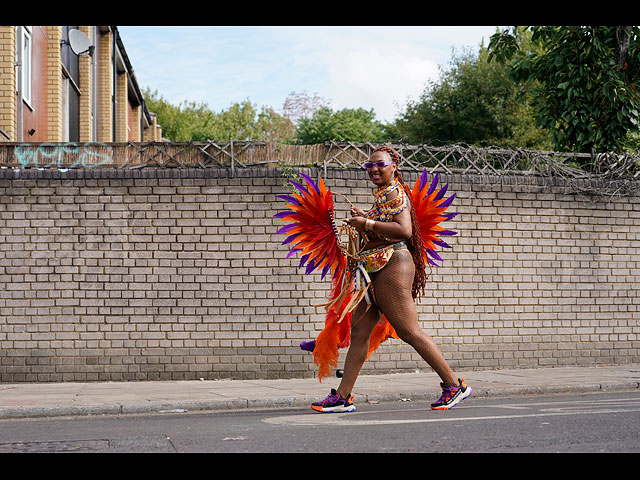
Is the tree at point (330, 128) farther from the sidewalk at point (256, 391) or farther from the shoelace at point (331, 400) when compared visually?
the shoelace at point (331, 400)

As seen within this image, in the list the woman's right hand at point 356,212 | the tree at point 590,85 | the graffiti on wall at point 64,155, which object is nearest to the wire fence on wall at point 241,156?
the graffiti on wall at point 64,155

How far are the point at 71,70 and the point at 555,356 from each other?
43.3ft

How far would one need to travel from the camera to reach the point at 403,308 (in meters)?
7.41

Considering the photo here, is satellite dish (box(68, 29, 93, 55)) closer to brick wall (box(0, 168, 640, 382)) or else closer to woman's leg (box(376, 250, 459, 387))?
brick wall (box(0, 168, 640, 382))

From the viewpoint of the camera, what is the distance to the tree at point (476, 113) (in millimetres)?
36656

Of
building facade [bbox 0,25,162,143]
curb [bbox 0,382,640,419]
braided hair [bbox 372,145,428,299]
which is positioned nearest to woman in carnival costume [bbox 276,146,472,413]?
braided hair [bbox 372,145,428,299]

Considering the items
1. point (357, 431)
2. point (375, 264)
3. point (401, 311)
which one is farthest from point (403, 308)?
point (357, 431)

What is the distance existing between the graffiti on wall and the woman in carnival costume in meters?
4.60

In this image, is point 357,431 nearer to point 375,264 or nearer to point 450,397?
point 450,397

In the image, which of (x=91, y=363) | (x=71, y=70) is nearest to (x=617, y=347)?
(x=91, y=363)

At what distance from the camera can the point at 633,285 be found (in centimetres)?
1338

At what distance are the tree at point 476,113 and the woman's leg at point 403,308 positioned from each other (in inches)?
1168

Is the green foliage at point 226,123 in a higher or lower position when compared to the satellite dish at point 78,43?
higher

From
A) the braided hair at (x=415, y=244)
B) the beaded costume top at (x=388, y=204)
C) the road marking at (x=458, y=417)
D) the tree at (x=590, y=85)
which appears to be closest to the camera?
the road marking at (x=458, y=417)
